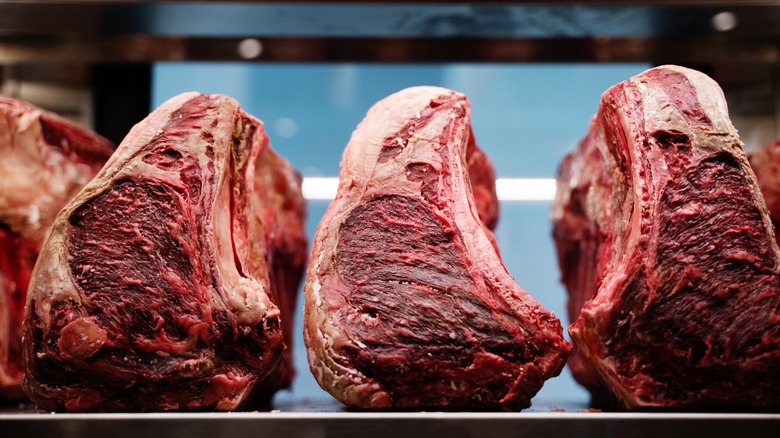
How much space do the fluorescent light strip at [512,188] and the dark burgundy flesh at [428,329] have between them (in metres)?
0.90

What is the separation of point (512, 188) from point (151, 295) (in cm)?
124

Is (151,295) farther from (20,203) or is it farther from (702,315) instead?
(702,315)

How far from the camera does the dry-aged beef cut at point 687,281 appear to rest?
123 cm

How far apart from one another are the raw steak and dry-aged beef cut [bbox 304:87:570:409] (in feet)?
2.51

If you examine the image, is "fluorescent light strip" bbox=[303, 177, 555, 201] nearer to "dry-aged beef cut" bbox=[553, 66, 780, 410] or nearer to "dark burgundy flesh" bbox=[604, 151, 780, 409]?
"dry-aged beef cut" bbox=[553, 66, 780, 410]

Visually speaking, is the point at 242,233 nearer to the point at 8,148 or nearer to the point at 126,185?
the point at 126,185

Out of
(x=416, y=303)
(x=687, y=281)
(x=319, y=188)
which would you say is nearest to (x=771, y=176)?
(x=687, y=281)

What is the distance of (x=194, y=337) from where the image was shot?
4.19ft

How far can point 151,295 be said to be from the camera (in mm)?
1280

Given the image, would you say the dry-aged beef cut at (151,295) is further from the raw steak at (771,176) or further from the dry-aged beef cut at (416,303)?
the raw steak at (771,176)

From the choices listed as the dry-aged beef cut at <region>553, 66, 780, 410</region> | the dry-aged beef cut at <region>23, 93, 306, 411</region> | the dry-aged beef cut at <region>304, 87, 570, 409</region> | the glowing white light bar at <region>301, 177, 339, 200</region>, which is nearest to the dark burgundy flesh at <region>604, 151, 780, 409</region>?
the dry-aged beef cut at <region>553, 66, 780, 410</region>

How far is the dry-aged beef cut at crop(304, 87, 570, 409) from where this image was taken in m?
1.23

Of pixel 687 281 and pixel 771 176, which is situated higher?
pixel 771 176

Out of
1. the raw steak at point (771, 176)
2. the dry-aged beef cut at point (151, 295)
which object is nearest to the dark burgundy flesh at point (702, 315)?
the raw steak at point (771, 176)
